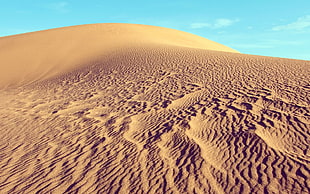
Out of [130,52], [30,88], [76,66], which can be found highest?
[130,52]

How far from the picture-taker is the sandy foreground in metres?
3.59

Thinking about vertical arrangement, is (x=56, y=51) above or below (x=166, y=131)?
above

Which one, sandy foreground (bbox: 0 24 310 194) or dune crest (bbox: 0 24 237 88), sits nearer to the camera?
sandy foreground (bbox: 0 24 310 194)

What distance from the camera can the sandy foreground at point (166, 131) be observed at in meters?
3.59

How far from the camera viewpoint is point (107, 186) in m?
3.56

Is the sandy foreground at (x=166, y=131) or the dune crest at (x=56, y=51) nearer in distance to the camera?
the sandy foreground at (x=166, y=131)

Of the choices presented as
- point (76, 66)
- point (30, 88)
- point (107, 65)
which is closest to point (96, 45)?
point (76, 66)

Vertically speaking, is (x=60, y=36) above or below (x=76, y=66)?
above

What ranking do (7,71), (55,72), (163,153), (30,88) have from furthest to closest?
1. (7,71)
2. (55,72)
3. (30,88)
4. (163,153)

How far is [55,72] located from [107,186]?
13.0 m

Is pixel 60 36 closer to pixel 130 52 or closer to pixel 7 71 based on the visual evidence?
pixel 7 71

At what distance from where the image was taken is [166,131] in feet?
17.2

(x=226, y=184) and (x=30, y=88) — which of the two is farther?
(x=30, y=88)

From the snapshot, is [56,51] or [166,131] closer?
[166,131]
